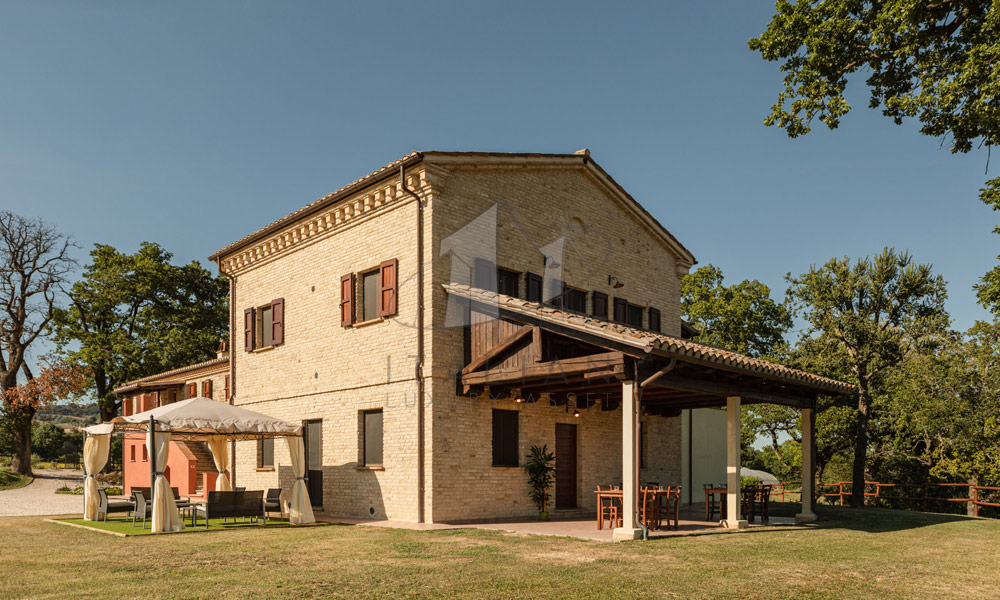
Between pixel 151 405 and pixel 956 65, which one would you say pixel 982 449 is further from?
pixel 151 405

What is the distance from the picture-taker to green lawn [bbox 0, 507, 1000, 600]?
741 cm

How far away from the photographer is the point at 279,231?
60.8 feet

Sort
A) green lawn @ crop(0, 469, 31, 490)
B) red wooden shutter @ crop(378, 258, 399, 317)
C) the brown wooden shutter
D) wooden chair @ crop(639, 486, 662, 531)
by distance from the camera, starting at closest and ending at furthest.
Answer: wooden chair @ crop(639, 486, 662, 531)
red wooden shutter @ crop(378, 258, 399, 317)
the brown wooden shutter
green lawn @ crop(0, 469, 31, 490)

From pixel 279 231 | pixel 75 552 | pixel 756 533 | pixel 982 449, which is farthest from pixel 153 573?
pixel 982 449

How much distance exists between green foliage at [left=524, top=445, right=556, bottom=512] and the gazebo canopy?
4.71 metres

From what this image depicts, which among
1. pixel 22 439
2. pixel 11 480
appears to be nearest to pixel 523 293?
pixel 11 480

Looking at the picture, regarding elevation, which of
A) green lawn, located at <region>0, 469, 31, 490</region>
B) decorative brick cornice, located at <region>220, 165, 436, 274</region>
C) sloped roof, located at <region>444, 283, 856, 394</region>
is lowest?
green lawn, located at <region>0, 469, 31, 490</region>

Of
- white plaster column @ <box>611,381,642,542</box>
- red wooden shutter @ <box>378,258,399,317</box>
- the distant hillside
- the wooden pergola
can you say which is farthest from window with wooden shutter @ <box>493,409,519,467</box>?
the distant hillside

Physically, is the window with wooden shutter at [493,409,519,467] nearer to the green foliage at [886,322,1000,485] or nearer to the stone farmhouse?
the stone farmhouse

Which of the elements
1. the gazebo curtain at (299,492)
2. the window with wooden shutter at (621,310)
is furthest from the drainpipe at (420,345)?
the window with wooden shutter at (621,310)

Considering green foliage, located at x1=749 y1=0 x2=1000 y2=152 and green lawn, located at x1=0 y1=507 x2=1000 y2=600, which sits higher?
green foliage, located at x1=749 y1=0 x2=1000 y2=152

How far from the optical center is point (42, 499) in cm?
2394

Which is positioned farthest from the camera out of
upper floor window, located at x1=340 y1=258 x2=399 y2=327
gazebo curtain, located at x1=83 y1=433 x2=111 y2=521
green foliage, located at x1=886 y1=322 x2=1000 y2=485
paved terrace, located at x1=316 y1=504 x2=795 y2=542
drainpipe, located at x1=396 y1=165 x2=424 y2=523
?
green foliage, located at x1=886 y1=322 x2=1000 y2=485

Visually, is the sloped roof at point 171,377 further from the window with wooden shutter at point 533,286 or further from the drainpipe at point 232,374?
the window with wooden shutter at point 533,286
